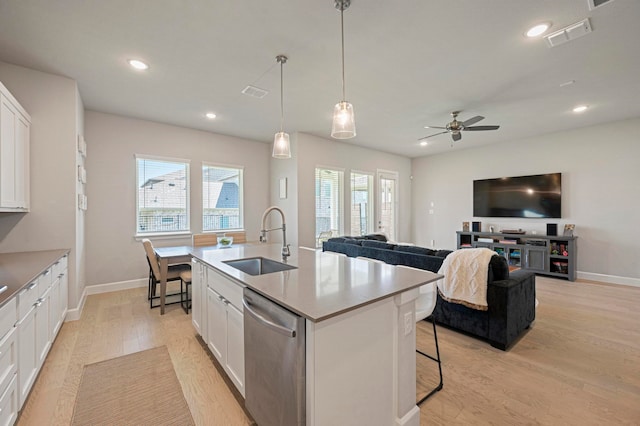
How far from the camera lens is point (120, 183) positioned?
4438 mm

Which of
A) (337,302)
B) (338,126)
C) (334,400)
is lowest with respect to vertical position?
(334,400)

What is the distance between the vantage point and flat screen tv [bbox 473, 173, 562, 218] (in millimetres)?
5488

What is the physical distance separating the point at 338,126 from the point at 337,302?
145 centimetres

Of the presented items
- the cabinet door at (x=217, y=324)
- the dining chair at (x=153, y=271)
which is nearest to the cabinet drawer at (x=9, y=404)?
the cabinet door at (x=217, y=324)

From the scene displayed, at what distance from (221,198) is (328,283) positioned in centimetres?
450

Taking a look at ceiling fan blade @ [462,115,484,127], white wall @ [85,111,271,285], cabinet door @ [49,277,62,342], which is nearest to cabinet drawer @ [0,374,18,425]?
cabinet door @ [49,277,62,342]

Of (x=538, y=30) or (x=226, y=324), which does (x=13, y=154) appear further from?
(x=538, y=30)

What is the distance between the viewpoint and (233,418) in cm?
176

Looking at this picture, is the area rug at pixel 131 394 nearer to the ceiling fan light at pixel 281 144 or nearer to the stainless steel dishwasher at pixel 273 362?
the stainless steel dishwasher at pixel 273 362

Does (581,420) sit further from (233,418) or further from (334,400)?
(233,418)

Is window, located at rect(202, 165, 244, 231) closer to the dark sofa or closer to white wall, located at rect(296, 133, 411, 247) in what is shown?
white wall, located at rect(296, 133, 411, 247)

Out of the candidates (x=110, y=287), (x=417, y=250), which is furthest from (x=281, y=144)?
(x=110, y=287)

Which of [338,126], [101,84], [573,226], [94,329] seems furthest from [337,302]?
[573,226]

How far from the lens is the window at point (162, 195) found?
4656mm
